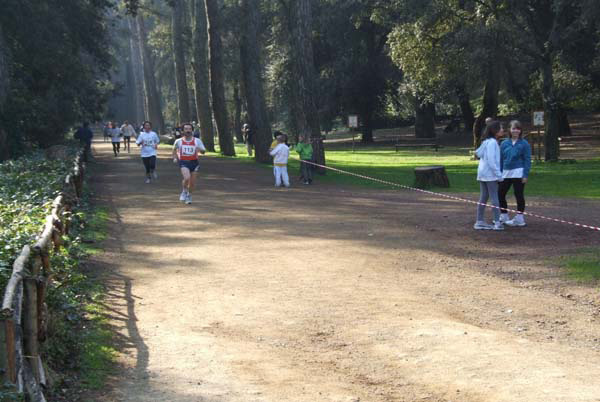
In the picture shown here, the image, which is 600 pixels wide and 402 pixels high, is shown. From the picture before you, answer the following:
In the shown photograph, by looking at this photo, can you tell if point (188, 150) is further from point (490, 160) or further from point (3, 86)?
point (3, 86)

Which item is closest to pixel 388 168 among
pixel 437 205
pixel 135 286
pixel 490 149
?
pixel 437 205

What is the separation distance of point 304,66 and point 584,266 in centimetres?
1674

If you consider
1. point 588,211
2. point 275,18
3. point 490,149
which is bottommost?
point 588,211

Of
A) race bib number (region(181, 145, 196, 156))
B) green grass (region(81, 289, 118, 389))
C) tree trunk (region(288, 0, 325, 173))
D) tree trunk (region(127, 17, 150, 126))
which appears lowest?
green grass (region(81, 289, 118, 389))

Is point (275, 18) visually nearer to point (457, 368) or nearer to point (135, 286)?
point (135, 286)

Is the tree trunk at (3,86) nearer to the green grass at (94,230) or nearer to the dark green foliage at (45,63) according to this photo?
the dark green foliage at (45,63)

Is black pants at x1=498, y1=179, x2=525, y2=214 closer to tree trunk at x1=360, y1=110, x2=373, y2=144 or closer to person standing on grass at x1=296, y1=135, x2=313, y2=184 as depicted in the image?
person standing on grass at x1=296, y1=135, x2=313, y2=184

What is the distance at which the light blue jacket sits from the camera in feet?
46.2

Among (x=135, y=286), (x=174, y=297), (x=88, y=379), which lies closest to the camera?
(x=88, y=379)

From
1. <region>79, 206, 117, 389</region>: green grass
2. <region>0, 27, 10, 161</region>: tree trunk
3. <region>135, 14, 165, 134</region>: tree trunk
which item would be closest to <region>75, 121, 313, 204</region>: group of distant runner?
<region>0, 27, 10, 161</region>: tree trunk

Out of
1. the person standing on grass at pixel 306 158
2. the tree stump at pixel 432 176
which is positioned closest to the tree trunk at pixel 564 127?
the person standing on grass at pixel 306 158

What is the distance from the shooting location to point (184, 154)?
1852 centimetres

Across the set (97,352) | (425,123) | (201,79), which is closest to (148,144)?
(97,352)

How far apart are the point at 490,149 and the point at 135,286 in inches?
265
